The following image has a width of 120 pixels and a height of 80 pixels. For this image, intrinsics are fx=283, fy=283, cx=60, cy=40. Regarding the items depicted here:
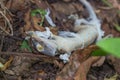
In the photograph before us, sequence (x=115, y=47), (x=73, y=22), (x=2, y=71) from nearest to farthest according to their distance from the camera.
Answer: (x=115, y=47), (x=2, y=71), (x=73, y=22)

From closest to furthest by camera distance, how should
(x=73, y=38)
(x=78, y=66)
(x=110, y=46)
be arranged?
(x=110, y=46), (x=78, y=66), (x=73, y=38)

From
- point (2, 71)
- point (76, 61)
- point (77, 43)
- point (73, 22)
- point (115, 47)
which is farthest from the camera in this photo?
point (73, 22)

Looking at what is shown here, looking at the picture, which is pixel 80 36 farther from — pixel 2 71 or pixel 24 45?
pixel 2 71

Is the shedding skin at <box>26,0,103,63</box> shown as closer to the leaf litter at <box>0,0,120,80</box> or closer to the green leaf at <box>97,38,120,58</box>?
the leaf litter at <box>0,0,120,80</box>

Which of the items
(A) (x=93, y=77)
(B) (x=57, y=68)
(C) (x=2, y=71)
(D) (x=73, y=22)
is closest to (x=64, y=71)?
(B) (x=57, y=68)

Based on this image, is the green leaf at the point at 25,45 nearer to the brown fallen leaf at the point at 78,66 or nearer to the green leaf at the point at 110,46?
the brown fallen leaf at the point at 78,66

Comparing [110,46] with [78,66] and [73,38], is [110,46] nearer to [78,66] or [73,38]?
[78,66]

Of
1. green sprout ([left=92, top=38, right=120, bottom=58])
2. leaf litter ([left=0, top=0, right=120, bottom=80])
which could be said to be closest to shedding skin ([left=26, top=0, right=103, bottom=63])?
leaf litter ([left=0, top=0, right=120, bottom=80])

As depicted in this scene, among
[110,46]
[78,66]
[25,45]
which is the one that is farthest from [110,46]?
[25,45]
